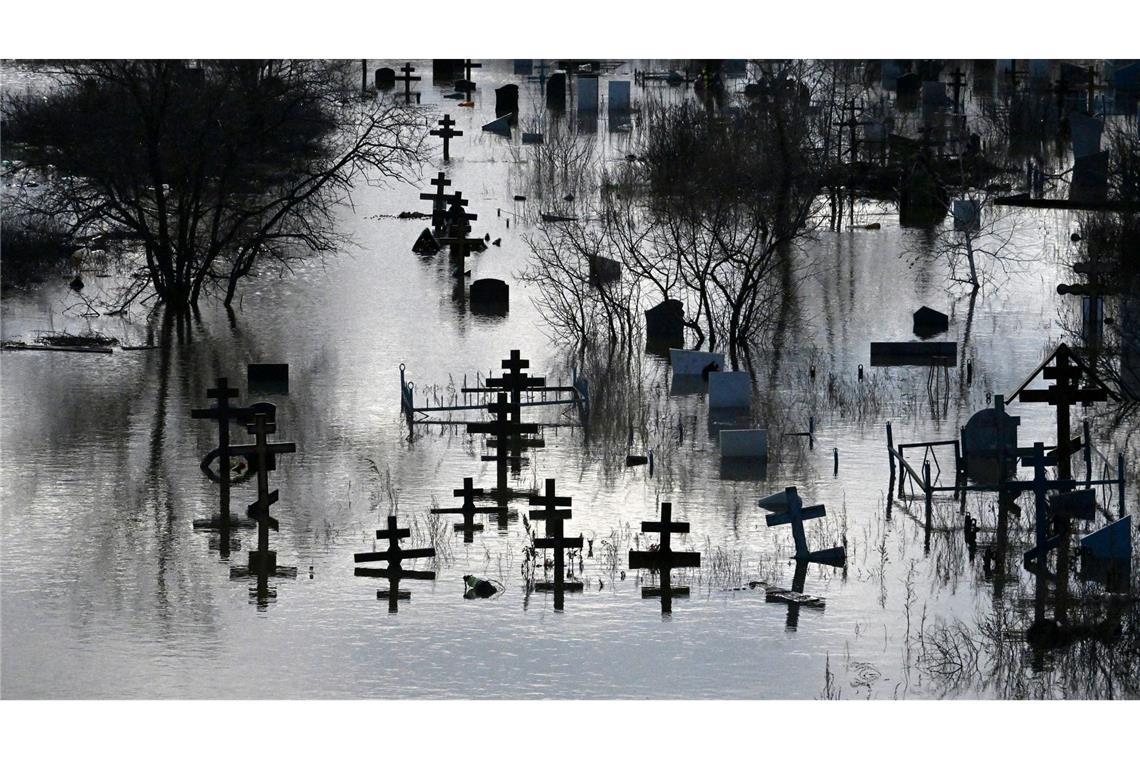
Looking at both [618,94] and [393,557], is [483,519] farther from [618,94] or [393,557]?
[618,94]

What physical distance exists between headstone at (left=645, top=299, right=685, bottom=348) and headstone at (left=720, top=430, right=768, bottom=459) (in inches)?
313

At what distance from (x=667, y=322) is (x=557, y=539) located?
13.3 meters

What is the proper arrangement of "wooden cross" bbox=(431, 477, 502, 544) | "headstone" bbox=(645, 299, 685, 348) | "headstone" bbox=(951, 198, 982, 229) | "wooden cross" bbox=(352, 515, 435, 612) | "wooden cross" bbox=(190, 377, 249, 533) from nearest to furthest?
1. "wooden cross" bbox=(352, 515, 435, 612)
2. "wooden cross" bbox=(431, 477, 502, 544)
3. "wooden cross" bbox=(190, 377, 249, 533)
4. "headstone" bbox=(645, 299, 685, 348)
5. "headstone" bbox=(951, 198, 982, 229)

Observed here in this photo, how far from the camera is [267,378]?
2872 cm

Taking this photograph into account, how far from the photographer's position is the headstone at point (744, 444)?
2455 cm

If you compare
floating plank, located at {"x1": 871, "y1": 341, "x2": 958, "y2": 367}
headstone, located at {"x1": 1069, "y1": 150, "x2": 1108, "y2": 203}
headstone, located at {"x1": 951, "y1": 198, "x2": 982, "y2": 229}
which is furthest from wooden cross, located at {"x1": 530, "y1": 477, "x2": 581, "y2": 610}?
headstone, located at {"x1": 1069, "y1": 150, "x2": 1108, "y2": 203}

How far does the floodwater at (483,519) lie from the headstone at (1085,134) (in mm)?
10235

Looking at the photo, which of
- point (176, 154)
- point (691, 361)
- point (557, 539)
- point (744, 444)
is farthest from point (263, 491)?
point (176, 154)

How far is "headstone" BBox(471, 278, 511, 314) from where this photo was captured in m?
35.5

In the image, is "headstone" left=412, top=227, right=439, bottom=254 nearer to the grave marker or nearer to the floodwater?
the floodwater

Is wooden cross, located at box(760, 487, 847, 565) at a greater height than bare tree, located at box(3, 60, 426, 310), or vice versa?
bare tree, located at box(3, 60, 426, 310)

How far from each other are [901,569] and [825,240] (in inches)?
904

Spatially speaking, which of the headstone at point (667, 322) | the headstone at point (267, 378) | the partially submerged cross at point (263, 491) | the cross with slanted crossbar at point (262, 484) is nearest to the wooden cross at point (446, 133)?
the headstone at point (667, 322)

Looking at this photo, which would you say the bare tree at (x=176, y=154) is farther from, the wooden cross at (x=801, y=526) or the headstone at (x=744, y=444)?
the wooden cross at (x=801, y=526)
